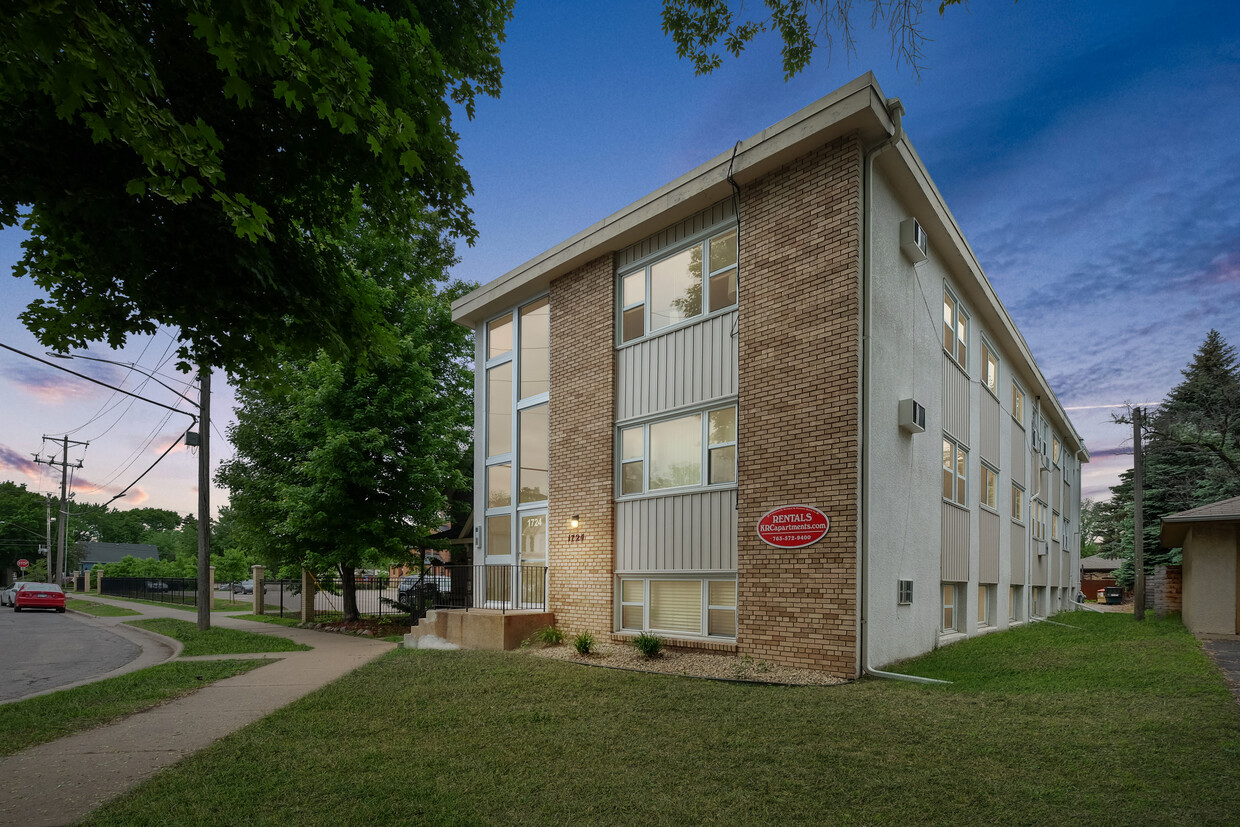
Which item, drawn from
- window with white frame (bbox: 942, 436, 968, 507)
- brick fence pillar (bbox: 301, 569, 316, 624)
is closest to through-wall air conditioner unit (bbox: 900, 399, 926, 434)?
window with white frame (bbox: 942, 436, 968, 507)

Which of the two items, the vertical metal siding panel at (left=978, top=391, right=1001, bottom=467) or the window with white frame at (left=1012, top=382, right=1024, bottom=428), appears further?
the window with white frame at (left=1012, top=382, right=1024, bottom=428)

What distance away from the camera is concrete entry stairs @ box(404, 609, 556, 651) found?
522 inches

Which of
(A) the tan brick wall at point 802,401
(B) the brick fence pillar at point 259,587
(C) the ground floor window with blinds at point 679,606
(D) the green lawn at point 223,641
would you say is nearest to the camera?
(A) the tan brick wall at point 802,401

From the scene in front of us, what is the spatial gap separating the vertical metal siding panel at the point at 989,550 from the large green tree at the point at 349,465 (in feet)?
42.0

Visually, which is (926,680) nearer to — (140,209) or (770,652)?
(770,652)

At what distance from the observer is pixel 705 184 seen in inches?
461

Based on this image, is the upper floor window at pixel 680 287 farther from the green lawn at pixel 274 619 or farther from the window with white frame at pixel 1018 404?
the green lawn at pixel 274 619

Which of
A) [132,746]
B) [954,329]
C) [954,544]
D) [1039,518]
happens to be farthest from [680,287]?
[1039,518]

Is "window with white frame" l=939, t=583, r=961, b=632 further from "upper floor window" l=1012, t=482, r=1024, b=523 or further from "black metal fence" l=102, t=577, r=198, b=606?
"black metal fence" l=102, t=577, r=198, b=606

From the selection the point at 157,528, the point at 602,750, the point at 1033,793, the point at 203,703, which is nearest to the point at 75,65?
the point at 602,750

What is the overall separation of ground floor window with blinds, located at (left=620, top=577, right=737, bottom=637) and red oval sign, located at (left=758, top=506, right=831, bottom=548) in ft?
4.27

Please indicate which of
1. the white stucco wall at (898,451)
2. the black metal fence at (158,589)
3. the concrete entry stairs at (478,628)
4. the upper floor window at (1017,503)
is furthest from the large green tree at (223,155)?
the black metal fence at (158,589)

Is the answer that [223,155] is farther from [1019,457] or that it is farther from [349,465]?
[1019,457]

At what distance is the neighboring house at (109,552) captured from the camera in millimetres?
86562
